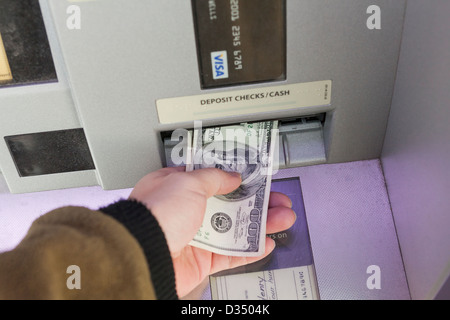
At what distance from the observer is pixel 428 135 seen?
0.98 m

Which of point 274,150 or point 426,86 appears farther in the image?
point 274,150

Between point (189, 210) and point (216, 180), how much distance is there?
0.11 metres

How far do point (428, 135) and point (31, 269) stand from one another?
833 millimetres

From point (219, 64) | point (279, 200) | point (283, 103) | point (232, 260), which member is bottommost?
point (232, 260)

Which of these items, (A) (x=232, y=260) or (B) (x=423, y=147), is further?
(A) (x=232, y=260)

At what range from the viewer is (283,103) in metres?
1.12

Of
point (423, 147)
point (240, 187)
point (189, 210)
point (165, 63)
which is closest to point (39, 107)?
point (165, 63)

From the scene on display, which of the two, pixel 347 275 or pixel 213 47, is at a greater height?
pixel 213 47

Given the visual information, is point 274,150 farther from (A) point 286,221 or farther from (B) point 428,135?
(B) point 428,135

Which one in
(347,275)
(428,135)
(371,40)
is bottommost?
(347,275)

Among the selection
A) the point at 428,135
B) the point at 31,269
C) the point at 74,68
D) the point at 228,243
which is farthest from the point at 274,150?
the point at 31,269

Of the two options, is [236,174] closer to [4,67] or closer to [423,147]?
[423,147]

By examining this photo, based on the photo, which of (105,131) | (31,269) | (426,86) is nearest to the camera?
(31,269)

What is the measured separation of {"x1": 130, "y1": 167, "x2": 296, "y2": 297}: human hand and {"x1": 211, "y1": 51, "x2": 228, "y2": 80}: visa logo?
261 mm
